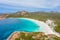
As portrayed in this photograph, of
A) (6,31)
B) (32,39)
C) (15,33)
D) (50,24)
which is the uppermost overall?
(50,24)

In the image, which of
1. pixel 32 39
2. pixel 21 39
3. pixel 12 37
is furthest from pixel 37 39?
pixel 12 37

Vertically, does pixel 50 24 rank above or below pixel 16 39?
above

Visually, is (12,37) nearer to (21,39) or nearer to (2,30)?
(21,39)

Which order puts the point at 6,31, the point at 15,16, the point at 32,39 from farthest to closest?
1. the point at 15,16
2. the point at 6,31
3. the point at 32,39

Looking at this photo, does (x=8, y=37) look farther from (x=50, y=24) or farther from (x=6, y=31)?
Answer: (x=50, y=24)

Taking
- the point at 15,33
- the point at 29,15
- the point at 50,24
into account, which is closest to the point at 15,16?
the point at 29,15

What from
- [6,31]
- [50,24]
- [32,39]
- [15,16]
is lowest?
[32,39]

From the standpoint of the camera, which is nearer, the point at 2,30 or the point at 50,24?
the point at 2,30

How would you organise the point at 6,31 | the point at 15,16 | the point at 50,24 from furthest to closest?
1. the point at 15,16
2. the point at 50,24
3. the point at 6,31

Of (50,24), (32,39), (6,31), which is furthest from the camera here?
(50,24)
